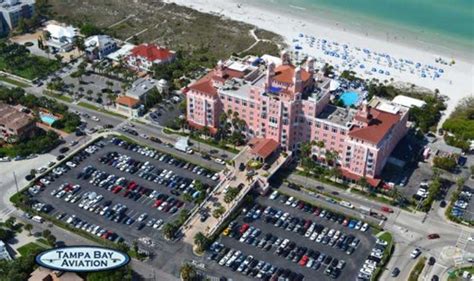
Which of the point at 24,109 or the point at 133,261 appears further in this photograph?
the point at 24,109

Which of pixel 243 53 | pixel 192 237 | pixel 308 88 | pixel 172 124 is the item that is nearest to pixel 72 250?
pixel 192 237

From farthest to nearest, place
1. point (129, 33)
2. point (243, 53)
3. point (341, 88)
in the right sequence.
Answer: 1. point (129, 33)
2. point (243, 53)
3. point (341, 88)

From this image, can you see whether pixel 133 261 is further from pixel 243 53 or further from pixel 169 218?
pixel 243 53

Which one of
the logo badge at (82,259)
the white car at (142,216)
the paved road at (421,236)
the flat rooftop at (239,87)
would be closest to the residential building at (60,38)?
the flat rooftop at (239,87)

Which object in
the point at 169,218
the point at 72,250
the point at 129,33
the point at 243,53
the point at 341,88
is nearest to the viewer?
→ the point at 72,250

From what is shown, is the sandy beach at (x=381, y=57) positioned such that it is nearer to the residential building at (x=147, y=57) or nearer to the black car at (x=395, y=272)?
the residential building at (x=147, y=57)

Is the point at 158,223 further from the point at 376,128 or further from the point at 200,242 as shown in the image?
the point at 376,128
